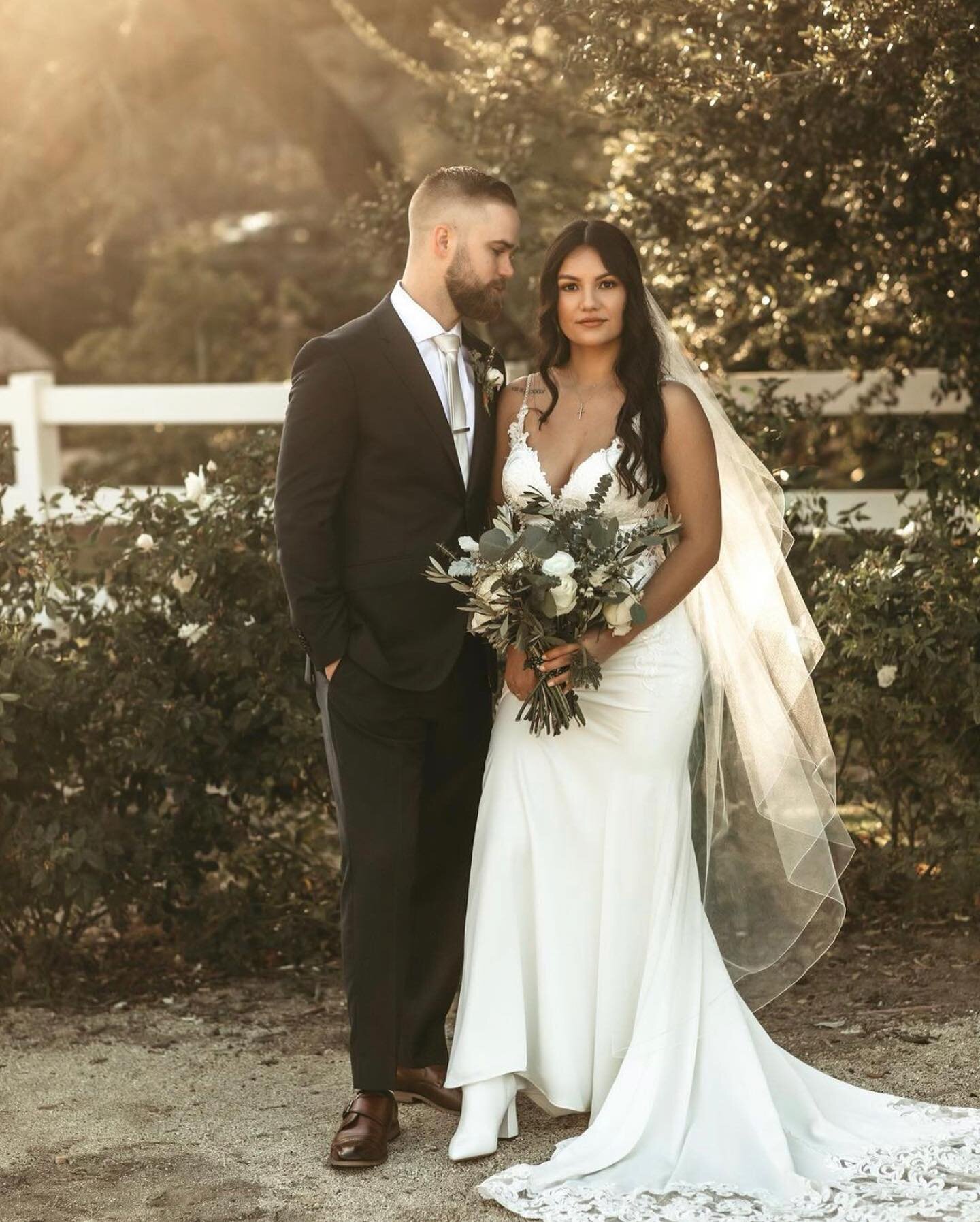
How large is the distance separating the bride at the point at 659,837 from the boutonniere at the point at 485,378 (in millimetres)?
51

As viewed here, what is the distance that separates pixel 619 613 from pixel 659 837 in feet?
2.03

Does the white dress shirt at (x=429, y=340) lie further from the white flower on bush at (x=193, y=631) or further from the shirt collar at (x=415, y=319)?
the white flower on bush at (x=193, y=631)

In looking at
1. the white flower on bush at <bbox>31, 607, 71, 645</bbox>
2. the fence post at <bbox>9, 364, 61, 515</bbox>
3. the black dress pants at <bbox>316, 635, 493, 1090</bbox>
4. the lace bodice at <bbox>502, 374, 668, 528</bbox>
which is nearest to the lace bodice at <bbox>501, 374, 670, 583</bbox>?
the lace bodice at <bbox>502, 374, 668, 528</bbox>

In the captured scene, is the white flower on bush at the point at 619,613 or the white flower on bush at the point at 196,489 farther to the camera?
the white flower on bush at the point at 196,489

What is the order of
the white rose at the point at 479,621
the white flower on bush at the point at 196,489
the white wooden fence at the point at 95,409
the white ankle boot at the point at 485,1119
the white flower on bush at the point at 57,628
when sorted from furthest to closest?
1. the white wooden fence at the point at 95,409
2. the white flower on bush at the point at 196,489
3. the white flower on bush at the point at 57,628
4. the white ankle boot at the point at 485,1119
5. the white rose at the point at 479,621

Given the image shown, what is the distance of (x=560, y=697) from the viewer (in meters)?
3.71

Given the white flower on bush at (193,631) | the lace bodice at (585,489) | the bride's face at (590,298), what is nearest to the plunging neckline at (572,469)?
the lace bodice at (585,489)

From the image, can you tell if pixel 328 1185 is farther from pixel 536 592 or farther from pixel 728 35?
pixel 728 35

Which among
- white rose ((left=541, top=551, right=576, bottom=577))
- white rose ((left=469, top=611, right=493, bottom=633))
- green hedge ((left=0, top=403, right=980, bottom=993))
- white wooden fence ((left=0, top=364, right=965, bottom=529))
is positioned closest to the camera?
white rose ((left=541, top=551, right=576, bottom=577))

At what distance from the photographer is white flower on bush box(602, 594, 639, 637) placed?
3.57 m

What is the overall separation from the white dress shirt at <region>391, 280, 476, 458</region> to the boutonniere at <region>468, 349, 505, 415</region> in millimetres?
46

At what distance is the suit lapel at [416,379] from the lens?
3869 mm

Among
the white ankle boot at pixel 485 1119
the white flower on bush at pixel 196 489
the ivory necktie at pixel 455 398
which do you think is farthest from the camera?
the white flower on bush at pixel 196 489

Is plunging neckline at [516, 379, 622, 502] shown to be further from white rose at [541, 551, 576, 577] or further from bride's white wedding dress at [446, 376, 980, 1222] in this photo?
white rose at [541, 551, 576, 577]
